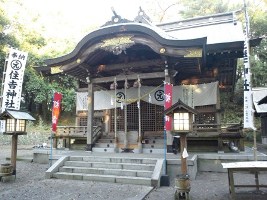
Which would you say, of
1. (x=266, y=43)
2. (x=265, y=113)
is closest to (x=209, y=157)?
(x=265, y=113)

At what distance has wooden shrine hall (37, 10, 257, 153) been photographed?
10156 mm

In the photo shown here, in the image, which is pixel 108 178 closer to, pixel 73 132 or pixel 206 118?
pixel 73 132

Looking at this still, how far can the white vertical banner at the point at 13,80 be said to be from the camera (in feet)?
38.8

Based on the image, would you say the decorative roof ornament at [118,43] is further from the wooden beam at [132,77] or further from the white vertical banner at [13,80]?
the white vertical banner at [13,80]

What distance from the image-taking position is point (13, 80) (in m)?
12.1

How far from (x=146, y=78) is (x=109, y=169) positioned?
183 inches

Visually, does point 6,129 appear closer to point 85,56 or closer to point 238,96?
point 85,56

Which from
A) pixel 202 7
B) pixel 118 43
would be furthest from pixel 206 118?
pixel 202 7

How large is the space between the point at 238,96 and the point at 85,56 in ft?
65.0

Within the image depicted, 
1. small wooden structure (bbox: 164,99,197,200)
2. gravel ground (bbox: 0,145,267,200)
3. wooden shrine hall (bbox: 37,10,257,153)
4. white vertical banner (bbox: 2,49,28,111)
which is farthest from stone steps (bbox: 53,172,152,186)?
white vertical banner (bbox: 2,49,28,111)

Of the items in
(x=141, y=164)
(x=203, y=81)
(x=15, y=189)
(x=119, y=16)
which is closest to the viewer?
(x=15, y=189)

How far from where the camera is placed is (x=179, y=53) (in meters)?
9.72

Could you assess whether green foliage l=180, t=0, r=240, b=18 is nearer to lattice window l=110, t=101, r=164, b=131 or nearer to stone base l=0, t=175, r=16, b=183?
lattice window l=110, t=101, r=164, b=131

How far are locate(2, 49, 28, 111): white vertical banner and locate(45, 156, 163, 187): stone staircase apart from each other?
4433 millimetres
